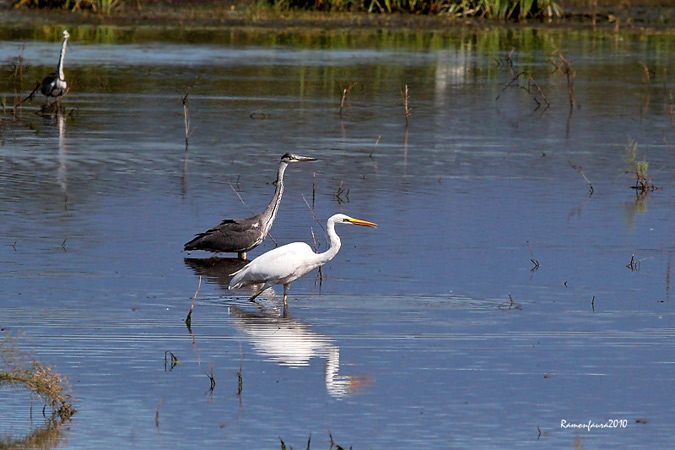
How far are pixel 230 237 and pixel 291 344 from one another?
10.6ft

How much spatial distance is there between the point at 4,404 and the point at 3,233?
226 inches

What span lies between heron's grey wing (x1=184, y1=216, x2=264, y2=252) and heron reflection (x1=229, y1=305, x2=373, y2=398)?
189 cm

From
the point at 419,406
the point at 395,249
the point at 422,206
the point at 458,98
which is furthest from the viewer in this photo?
the point at 458,98

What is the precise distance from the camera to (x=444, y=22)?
41.5 m

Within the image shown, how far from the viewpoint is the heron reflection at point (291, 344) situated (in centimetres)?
831

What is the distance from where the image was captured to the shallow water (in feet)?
25.6

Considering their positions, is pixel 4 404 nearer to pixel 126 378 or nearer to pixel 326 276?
pixel 126 378

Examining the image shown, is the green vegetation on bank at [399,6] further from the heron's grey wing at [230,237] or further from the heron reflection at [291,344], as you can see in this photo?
the heron reflection at [291,344]

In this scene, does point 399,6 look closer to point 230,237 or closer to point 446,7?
point 446,7

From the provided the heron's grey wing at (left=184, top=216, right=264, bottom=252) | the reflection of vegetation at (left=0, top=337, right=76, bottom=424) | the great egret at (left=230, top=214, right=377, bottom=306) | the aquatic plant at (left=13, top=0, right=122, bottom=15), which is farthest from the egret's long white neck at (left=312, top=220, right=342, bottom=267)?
the aquatic plant at (left=13, top=0, right=122, bottom=15)

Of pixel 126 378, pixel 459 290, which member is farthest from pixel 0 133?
pixel 126 378

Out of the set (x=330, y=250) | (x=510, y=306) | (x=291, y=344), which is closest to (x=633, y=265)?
(x=510, y=306)

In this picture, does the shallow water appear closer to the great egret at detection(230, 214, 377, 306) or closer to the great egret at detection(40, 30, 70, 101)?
the great egret at detection(230, 214, 377, 306)

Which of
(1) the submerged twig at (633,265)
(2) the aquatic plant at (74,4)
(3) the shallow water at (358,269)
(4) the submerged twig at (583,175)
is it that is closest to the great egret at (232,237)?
(3) the shallow water at (358,269)
